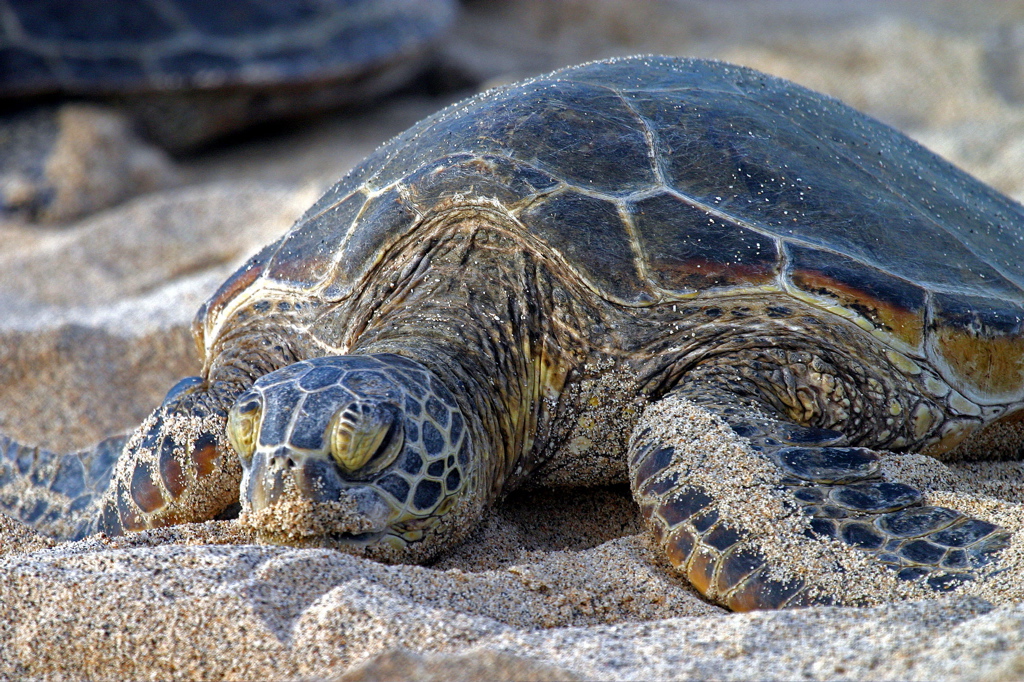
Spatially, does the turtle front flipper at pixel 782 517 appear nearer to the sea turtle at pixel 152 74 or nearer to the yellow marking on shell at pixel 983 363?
the yellow marking on shell at pixel 983 363

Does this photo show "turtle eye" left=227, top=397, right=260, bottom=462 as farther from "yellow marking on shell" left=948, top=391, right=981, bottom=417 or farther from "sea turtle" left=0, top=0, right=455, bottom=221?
"sea turtle" left=0, top=0, right=455, bottom=221

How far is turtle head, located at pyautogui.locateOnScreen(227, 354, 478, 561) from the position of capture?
1.79 metres

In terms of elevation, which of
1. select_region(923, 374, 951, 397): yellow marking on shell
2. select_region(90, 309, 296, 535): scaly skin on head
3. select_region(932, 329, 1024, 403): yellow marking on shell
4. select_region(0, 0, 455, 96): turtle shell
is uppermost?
select_region(0, 0, 455, 96): turtle shell

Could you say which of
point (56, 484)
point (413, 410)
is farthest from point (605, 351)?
point (56, 484)

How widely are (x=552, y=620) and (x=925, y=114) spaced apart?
536 centimetres

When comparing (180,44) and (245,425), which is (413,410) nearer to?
(245,425)

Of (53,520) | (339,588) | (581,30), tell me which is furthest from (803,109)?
(581,30)

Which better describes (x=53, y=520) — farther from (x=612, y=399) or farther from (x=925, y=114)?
(x=925, y=114)

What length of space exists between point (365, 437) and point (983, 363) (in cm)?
159

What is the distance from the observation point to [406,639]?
1436 millimetres

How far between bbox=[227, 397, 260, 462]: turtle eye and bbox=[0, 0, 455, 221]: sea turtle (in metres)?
3.86

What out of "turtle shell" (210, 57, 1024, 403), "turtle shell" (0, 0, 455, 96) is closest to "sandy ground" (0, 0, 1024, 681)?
"turtle shell" (210, 57, 1024, 403)

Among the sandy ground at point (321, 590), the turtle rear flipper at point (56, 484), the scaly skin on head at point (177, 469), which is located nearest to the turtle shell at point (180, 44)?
the sandy ground at point (321, 590)

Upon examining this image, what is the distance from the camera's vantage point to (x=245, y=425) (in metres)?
1.87
